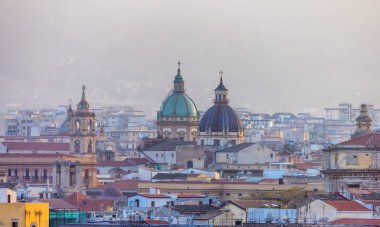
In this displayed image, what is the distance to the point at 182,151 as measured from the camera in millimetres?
111500

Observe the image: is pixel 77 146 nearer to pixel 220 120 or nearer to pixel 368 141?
pixel 220 120

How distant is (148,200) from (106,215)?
9.18 metres

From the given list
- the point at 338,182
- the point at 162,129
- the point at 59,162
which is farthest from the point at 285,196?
the point at 162,129

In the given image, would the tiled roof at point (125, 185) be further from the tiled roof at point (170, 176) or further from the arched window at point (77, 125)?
the arched window at point (77, 125)

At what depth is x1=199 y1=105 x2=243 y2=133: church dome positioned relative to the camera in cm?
11919

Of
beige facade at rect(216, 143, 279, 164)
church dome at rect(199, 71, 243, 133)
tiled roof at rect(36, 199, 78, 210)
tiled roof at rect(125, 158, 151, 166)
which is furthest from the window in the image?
church dome at rect(199, 71, 243, 133)

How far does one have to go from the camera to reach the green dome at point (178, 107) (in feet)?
414

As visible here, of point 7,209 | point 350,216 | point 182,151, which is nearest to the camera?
point 7,209

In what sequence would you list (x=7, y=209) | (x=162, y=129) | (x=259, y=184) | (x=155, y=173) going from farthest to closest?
(x=162, y=129), (x=155, y=173), (x=259, y=184), (x=7, y=209)

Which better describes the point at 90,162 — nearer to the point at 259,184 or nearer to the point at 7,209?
the point at 259,184

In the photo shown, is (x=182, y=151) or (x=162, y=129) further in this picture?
(x=162, y=129)

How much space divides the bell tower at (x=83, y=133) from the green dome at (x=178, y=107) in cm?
533

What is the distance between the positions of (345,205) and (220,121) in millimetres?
64901

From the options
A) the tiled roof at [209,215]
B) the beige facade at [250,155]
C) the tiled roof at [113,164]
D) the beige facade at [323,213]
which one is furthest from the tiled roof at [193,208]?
the tiled roof at [113,164]
